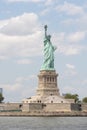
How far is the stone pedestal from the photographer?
139500 mm

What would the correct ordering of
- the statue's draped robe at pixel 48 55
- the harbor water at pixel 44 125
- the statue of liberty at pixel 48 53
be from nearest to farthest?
1. the harbor water at pixel 44 125
2. the statue's draped robe at pixel 48 55
3. the statue of liberty at pixel 48 53

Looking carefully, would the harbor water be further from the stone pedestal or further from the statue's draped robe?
the statue's draped robe

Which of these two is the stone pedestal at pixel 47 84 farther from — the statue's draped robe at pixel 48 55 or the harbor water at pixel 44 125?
the harbor water at pixel 44 125

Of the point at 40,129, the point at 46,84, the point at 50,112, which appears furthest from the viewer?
the point at 46,84

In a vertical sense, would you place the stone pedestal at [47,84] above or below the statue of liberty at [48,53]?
below

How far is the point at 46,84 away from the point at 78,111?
12591mm

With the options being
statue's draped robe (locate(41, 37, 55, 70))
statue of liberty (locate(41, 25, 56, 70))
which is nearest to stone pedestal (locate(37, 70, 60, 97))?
statue's draped robe (locate(41, 37, 55, 70))

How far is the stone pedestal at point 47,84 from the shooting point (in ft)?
458

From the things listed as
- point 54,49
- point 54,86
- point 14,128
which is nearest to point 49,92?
point 54,86

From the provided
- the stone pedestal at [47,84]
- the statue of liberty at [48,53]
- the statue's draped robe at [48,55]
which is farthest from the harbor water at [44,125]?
the statue of liberty at [48,53]

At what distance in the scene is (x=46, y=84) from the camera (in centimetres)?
13975

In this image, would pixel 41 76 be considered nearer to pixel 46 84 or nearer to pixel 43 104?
pixel 46 84

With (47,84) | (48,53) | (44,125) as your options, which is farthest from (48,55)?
(44,125)

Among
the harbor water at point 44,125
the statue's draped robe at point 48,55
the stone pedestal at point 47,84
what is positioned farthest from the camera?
the statue's draped robe at point 48,55
